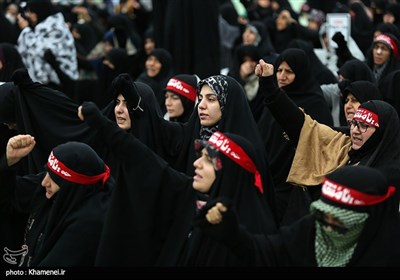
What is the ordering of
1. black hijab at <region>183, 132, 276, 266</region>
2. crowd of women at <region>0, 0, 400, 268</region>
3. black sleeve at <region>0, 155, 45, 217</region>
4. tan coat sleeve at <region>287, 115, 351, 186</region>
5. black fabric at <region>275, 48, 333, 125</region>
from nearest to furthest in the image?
crowd of women at <region>0, 0, 400, 268</region> → black hijab at <region>183, 132, 276, 266</region> → black sleeve at <region>0, 155, 45, 217</region> → tan coat sleeve at <region>287, 115, 351, 186</region> → black fabric at <region>275, 48, 333, 125</region>

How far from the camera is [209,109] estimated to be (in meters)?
5.78

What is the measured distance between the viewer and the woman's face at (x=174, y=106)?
7.60 meters

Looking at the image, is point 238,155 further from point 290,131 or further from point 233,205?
point 290,131

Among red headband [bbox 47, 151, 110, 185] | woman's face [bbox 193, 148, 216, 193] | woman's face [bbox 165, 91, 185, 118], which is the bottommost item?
woman's face [bbox 165, 91, 185, 118]

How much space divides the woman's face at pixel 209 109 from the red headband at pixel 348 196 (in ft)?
5.69

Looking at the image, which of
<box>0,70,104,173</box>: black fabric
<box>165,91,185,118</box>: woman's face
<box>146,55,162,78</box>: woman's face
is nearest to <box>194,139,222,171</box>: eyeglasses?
<box>0,70,104,173</box>: black fabric

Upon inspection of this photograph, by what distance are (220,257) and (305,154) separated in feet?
6.13

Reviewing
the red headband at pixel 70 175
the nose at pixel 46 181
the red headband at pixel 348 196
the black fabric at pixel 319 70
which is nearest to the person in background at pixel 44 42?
the black fabric at pixel 319 70

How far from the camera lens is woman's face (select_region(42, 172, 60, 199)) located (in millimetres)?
5098

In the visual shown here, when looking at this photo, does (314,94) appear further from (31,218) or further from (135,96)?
(31,218)

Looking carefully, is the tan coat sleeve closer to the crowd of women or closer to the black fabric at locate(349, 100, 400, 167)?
the crowd of women

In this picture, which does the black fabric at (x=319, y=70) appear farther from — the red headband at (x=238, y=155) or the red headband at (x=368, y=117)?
the red headband at (x=238, y=155)

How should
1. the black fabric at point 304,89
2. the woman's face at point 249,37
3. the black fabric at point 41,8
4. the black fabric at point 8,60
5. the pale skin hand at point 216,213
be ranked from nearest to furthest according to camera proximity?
the pale skin hand at point 216,213
the black fabric at point 304,89
the black fabric at point 8,60
the black fabric at point 41,8
the woman's face at point 249,37

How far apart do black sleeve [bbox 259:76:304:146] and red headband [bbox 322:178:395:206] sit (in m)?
1.74
